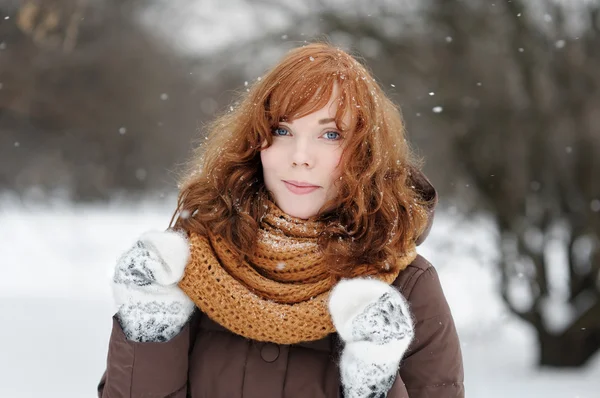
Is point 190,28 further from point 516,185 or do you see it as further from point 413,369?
point 413,369

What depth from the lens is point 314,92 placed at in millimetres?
1604

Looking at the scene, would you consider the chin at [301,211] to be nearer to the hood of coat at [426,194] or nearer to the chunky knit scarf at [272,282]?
the chunky knit scarf at [272,282]

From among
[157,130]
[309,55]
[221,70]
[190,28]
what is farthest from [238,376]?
[157,130]

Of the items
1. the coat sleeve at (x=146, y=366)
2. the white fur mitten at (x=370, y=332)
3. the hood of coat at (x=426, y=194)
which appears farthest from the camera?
the hood of coat at (x=426, y=194)

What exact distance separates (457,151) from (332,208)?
3857 mm

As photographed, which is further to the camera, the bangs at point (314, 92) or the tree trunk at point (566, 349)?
the tree trunk at point (566, 349)

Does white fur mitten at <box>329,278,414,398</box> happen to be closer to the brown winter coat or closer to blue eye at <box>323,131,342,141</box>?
the brown winter coat

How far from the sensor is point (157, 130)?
501 inches

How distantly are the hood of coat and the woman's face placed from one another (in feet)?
0.88

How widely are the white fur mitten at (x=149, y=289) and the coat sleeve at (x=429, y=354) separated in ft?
1.72

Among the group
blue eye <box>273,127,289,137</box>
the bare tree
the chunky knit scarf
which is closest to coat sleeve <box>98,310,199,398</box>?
the chunky knit scarf

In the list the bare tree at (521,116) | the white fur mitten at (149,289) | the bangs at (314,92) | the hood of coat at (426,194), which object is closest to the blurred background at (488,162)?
the bare tree at (521,116)

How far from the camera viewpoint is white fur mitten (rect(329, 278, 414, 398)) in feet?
4.74

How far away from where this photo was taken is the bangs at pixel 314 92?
1.61 meters
